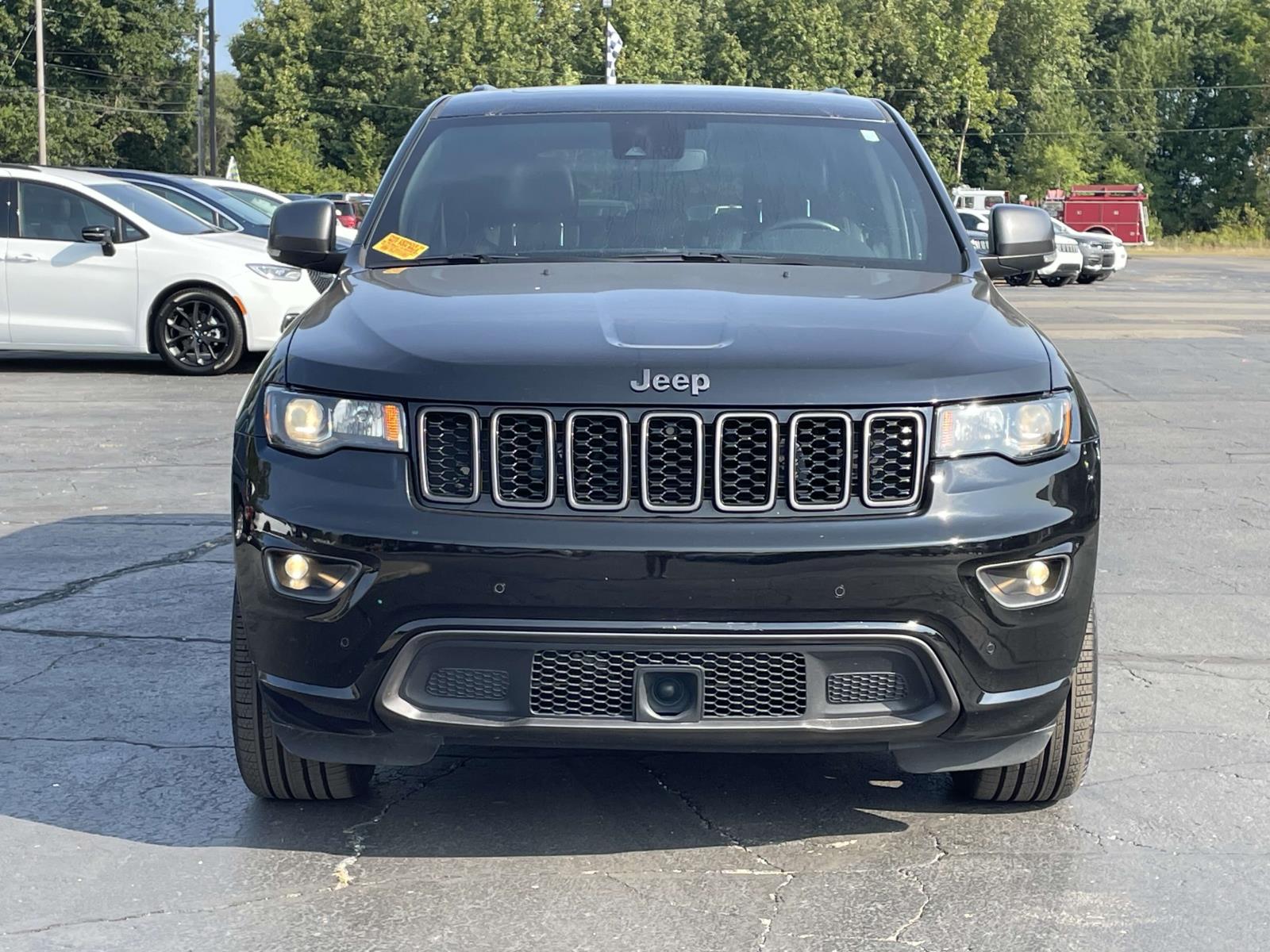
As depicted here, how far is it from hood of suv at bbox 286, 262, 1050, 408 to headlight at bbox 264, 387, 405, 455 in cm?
4

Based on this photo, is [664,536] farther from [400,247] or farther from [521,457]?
[400,247]

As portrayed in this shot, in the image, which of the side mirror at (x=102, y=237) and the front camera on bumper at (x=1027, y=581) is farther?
the side mirror at (x=102, y=237)

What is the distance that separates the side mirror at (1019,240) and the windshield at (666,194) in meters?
0.35

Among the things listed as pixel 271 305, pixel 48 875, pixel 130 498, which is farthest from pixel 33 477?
pixel 48 875

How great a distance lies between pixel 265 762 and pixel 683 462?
1255mm

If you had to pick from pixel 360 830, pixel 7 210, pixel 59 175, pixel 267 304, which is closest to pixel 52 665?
pixel 360 830

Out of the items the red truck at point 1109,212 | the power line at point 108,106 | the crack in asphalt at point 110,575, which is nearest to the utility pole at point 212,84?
the power line at point 108,106

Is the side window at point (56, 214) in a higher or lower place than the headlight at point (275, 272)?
higher

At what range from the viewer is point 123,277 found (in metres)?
13.9

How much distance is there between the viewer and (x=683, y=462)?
351cm

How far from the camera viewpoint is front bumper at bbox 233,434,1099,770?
3424 mm

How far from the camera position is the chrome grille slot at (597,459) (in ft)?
11.5

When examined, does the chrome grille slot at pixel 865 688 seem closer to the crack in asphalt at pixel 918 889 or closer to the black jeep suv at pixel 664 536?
the black jeep suv at pixel 664 536

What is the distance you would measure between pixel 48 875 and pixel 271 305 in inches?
418
